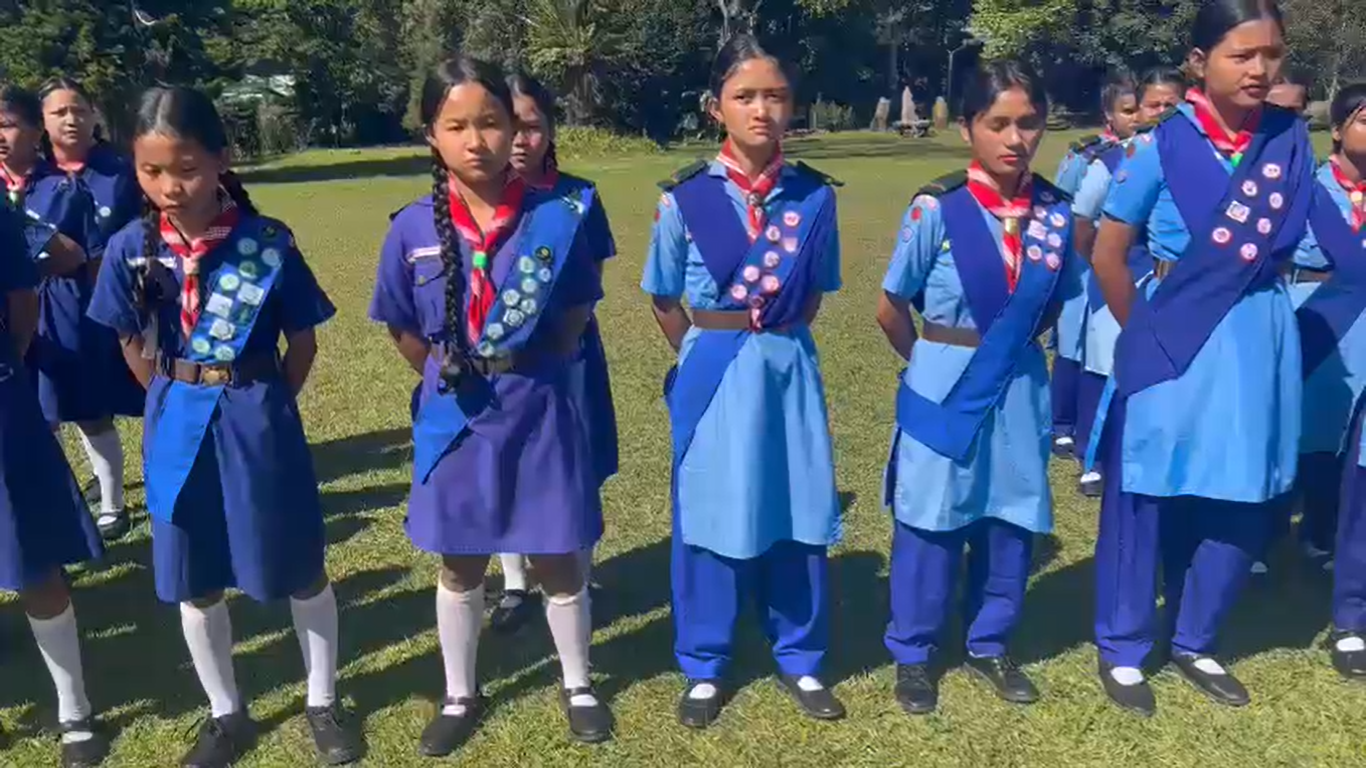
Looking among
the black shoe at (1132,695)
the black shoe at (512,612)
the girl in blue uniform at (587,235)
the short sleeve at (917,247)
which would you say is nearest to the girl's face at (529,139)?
the girl in blue uniform at (587,235)

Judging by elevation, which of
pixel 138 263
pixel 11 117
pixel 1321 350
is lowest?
pixel 1321 350

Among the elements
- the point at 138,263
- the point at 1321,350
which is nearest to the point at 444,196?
the point at 138,263

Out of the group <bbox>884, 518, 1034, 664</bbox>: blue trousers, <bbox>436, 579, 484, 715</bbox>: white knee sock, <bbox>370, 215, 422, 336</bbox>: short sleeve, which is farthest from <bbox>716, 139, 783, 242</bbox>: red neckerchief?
<bbox>436, 579, 484, 715</bbox>: white knee sock

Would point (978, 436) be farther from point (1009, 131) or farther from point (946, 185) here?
point (1009, 131)

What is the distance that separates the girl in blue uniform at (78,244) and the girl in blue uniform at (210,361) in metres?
1.91

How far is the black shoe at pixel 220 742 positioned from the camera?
3598mm

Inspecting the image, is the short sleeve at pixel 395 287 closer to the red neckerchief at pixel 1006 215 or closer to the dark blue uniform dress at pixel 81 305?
the red neckerchief at pixel 1006 215

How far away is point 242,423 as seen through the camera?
340 cm

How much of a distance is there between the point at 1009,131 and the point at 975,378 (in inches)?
28.8

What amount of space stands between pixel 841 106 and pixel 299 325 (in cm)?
4508

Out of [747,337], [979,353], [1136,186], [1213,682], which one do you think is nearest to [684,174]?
[747,337]

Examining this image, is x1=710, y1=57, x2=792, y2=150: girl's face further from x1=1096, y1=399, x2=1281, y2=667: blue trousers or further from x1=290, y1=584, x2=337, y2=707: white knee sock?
x1=290, y1=584, x2=337, y2=707: white knee sock

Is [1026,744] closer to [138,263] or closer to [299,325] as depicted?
[299,325]

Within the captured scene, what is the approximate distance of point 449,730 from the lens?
3.73 m
